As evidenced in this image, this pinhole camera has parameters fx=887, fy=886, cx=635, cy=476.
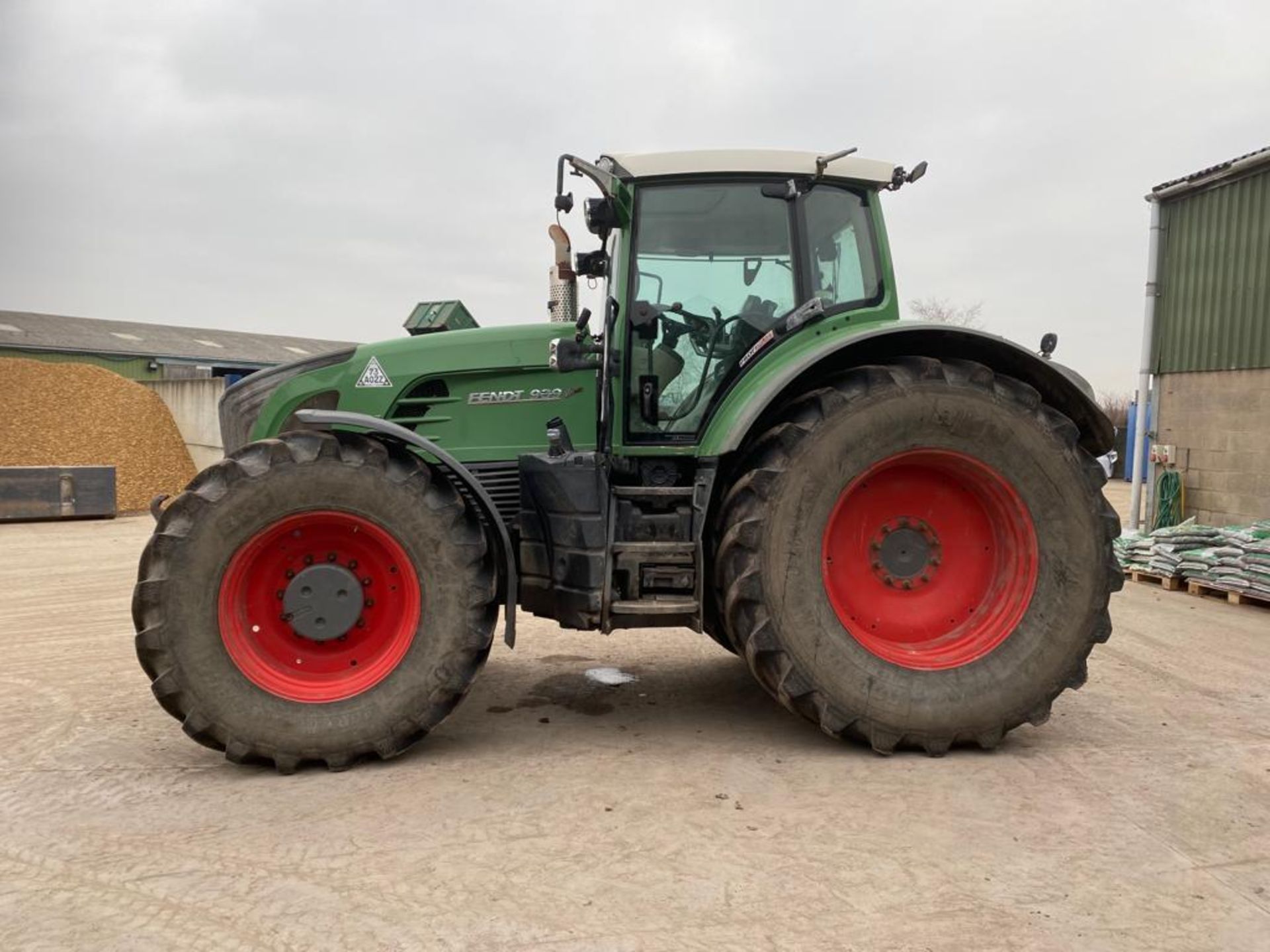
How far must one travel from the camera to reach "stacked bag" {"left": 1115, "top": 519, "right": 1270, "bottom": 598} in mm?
6645

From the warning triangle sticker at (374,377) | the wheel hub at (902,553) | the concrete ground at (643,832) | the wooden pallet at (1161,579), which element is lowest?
the concrete ground at (643,832)

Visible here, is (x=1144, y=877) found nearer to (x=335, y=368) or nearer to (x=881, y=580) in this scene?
(x=881, y=580)

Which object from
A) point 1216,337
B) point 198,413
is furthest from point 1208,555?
point 198,413

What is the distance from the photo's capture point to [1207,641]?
18.3ft

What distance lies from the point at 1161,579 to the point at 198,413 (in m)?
14.9

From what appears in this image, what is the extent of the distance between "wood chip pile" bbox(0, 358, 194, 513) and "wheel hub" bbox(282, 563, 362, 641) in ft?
38.0

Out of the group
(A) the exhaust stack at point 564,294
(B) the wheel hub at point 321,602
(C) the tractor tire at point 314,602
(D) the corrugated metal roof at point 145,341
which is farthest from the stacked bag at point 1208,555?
(D) the corrugated metal roof at point 145,341

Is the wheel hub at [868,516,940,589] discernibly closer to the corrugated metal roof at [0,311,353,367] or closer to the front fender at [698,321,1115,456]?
the front fender at [698,321,1115,456]

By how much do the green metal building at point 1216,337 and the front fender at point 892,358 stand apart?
5.69 metres

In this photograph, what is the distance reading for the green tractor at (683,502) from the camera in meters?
3.38

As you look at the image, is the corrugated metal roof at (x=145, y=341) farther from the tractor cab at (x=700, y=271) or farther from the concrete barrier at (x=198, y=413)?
the tractor cab at (x=700, y=271)

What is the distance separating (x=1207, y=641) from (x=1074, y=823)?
11.3 ft

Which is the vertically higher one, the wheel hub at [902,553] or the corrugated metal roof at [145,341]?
the corrugated metal roof at [145,341]

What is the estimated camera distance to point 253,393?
14.4 ft
